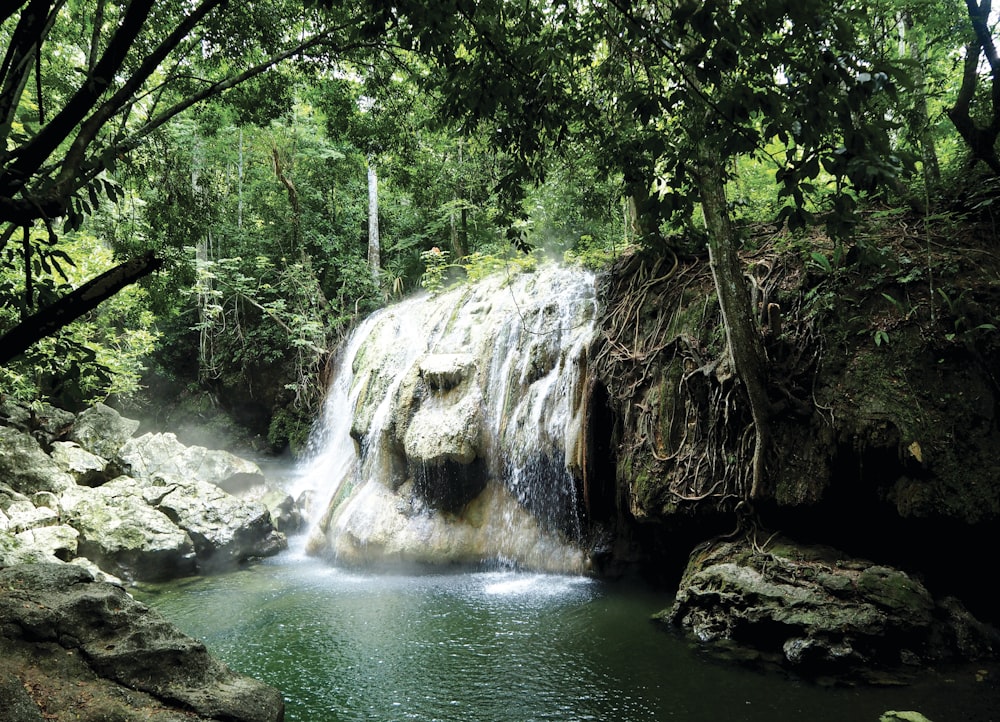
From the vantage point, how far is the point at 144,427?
17.3 meters

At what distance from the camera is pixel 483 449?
9047 millimetres

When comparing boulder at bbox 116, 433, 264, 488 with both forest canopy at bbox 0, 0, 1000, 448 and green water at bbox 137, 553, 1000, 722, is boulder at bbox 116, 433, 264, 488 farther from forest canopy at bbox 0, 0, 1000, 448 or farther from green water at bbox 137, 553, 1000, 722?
green water at bbox 137, 553, 1000, 722

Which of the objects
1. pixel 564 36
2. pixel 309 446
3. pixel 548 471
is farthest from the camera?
pixel 309 446

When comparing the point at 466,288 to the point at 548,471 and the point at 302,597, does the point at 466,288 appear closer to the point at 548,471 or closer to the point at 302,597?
the point at 548,471

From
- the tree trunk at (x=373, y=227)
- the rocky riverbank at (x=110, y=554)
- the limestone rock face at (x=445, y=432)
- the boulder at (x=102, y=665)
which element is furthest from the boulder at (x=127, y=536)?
the tree trunk at (x=373, y=227)

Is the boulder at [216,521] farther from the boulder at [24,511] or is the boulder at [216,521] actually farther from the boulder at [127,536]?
the boulder at [24,511]

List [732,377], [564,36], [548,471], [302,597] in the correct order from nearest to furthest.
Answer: [564,36], [732,377], [302,597], [548,471]

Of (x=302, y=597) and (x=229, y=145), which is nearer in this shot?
(x=302, y=597)

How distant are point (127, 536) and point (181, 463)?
3.28 metres

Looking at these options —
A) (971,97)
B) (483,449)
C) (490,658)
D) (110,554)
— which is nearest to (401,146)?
(483,449)

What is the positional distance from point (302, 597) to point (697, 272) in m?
6.66

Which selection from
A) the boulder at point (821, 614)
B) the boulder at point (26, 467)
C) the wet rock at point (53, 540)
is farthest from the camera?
the boulder at point (26, 467)

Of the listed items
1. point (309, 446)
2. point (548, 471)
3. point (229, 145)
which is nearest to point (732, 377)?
point (548, 471)

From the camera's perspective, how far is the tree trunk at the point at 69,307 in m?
1.55
